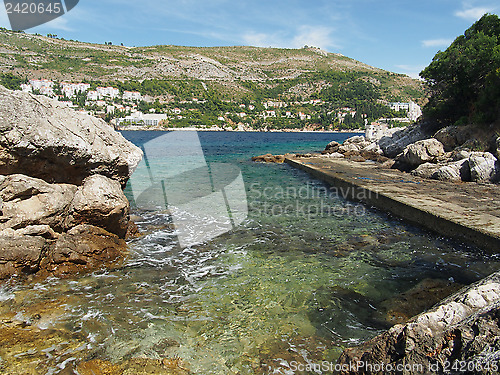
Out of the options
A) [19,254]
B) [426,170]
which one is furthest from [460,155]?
[19,254]

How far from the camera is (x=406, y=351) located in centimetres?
209

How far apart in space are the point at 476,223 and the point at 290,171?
12423 millimetres

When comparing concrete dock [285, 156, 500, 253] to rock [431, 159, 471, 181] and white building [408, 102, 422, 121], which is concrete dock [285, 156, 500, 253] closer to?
rock [431, 159, 471, 181]

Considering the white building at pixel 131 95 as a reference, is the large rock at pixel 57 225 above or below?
below

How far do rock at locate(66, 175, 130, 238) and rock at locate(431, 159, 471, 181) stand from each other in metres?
11.4

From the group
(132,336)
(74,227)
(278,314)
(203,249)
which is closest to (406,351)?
(278,314)

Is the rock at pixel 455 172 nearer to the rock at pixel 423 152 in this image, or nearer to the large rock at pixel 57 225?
the rock at pixel 423 152

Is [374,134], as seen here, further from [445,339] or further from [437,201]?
[445,339]

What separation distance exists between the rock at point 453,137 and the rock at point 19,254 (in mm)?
16990

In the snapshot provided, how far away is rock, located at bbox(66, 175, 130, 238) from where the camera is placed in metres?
5.38

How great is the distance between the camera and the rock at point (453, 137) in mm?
15289

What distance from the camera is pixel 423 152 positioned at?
49.1 feet

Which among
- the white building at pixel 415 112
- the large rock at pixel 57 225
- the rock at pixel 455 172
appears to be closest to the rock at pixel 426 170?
the rock at pixel 455 172

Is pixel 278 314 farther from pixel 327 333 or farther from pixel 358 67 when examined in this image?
pixel 358 67
